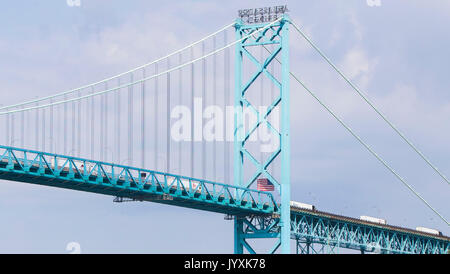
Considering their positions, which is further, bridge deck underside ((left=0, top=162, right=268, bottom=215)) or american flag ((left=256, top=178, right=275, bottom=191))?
american flag ((left=256, top=178, right=275, bottom=191))

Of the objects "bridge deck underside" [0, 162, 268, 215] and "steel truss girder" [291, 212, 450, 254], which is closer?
"bridge deck underside" [0, 162, 268, 215]

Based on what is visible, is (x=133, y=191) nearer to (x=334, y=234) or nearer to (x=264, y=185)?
(x=264, y=185)

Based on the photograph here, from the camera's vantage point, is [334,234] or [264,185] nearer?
[264,185]

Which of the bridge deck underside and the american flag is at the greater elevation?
the american flag

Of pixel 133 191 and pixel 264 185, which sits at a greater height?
pixel 264 185

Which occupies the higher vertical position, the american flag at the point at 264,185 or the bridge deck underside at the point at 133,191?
the american flag at the point at 264,185

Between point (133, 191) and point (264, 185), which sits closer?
point (133, 191)

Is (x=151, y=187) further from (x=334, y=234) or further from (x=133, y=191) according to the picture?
(x=334, y=234)

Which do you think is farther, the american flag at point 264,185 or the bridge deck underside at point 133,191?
the american flag at point 264,185

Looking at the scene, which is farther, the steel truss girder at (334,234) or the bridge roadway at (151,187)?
the steel truss girder at (334,234)

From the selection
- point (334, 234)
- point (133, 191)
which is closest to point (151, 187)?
point (133, 191)

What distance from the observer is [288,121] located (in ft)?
511
